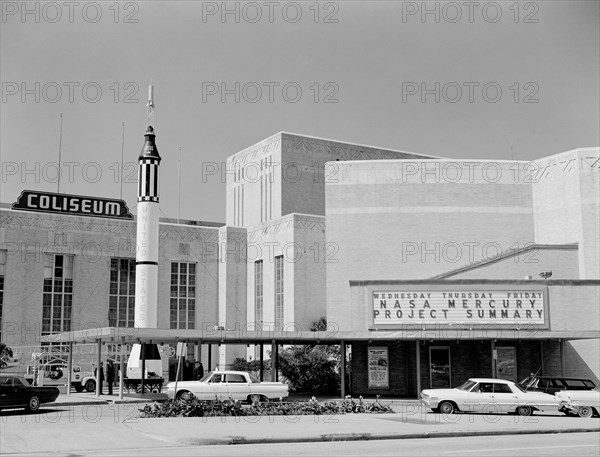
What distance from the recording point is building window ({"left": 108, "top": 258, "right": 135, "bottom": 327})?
5873 cm

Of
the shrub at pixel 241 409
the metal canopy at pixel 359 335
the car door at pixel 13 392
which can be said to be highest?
the metal canopy at pixel 359 335

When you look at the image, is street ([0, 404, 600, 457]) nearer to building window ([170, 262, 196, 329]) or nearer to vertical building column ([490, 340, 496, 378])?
vertical building column ([490, 340, 496, 378])

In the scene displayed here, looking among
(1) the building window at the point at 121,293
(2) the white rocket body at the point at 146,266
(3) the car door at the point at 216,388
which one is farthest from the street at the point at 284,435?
(1) the building window at the point at 121,293

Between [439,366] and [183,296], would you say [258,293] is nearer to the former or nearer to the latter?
[183,296]

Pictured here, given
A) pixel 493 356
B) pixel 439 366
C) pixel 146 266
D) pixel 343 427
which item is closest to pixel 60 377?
pixel 146 266

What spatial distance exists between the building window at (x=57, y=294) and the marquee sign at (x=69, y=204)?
12.2 feet

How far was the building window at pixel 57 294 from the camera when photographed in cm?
5578

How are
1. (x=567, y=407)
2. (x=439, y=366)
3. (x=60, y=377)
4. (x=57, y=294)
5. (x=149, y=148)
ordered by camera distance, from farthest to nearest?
(x=57, y=294)
(x=149, y=148)
(x=60, y=377)
(x=439, y=366)
(x=567, y=407)

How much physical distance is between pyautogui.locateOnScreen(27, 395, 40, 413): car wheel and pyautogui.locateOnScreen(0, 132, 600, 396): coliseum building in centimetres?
692

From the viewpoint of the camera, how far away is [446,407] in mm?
Result: 27453

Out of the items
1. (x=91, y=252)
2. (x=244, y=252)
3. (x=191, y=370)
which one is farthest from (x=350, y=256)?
(x=91, y=252)

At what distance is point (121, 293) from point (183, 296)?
5030mm

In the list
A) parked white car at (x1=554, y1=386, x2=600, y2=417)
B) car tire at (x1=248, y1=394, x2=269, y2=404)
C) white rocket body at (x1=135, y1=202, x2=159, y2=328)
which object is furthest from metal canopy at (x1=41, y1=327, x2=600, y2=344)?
white rocket body at (x1=135, y1=202, x2=159, y2=328)

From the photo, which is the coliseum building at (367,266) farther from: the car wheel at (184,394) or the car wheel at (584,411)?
the car wheel at (584,411)
